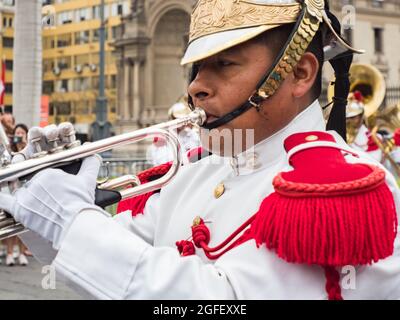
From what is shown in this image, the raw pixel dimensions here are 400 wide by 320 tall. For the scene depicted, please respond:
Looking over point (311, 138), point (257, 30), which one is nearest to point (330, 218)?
point (311, 138)

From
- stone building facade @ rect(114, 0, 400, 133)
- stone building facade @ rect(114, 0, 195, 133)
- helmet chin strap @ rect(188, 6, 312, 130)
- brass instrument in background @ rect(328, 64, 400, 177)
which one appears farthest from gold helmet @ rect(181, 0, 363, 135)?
stone building facade @ rect(114, 0, 195, 133)

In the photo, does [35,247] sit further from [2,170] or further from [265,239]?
[265,239]

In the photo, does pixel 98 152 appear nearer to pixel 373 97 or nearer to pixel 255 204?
pixel 255 204

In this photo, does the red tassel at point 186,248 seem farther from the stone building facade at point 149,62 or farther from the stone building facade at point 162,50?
the stone building facade at point 149,62

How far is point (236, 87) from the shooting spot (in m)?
1.92

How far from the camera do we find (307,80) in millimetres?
2025

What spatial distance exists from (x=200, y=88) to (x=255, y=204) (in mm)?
368

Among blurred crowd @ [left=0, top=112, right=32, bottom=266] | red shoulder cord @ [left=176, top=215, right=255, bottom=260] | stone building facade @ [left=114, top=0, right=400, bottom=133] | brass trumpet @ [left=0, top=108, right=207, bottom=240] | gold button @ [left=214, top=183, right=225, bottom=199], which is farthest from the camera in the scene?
stone building facade @ [left=114, top=0, right=400, bottom=133]

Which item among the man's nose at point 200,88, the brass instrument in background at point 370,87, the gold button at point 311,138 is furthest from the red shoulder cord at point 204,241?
the brass instrument in background at point 370,87

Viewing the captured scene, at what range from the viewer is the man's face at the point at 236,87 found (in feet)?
6.29

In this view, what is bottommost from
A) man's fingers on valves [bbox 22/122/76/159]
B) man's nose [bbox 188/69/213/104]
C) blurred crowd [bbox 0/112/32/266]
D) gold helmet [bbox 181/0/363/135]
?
blurred crowd [bbox 0/112/32/266]

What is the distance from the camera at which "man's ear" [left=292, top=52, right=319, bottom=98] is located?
79.0 inches

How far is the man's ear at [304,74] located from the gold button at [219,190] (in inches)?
14.4

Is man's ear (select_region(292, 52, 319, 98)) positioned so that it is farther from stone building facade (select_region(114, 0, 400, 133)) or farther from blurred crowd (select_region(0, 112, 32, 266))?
stone building facade (select_region(114, 0, 400, 133))
